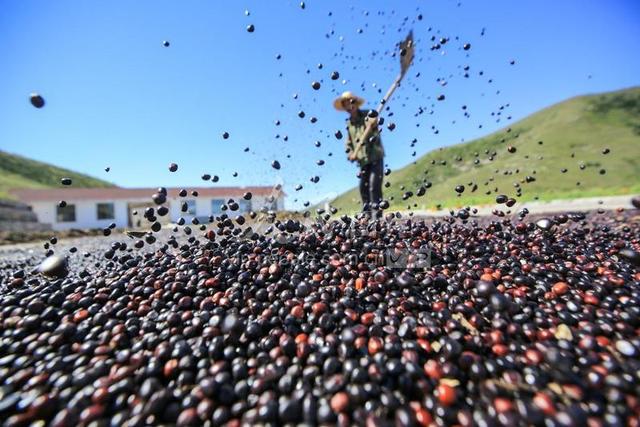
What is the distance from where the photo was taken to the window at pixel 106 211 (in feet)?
119

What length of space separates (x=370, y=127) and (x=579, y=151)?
76.5 metres

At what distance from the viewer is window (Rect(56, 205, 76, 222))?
34741 millimetres

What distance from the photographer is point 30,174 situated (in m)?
80.7

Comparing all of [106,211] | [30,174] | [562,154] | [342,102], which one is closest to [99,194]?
[106,211]

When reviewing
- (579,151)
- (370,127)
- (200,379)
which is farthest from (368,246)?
(579,151)

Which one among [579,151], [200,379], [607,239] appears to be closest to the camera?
[200,379]

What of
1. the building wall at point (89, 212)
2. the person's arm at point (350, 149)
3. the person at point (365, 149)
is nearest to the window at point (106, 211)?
the building wall at point (89, 212)

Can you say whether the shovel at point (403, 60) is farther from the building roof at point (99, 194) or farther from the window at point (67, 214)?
the window at point (67, 214)

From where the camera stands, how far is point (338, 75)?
568 cm

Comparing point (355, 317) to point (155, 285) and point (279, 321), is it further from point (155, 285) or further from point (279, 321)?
point (155, 285)

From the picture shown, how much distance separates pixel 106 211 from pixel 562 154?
76.9 metres

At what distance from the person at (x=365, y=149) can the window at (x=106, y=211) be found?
3582 centimetres

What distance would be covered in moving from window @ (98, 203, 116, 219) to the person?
118 feet

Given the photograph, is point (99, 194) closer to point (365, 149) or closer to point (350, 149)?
point (350, 149)
